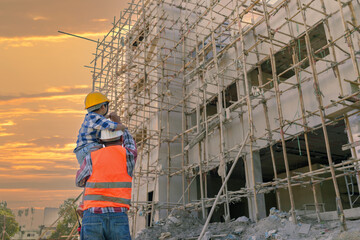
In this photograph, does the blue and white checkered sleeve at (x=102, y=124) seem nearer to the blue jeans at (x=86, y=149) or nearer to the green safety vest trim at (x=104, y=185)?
the blue jeans at (x=86, y=149)

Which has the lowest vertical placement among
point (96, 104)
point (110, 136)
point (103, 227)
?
point (103, 227)

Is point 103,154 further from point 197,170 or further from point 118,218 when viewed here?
point 197,170

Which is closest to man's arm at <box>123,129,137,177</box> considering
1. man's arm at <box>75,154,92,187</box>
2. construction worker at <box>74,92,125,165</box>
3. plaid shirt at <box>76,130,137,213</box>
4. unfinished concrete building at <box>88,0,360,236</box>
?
plaid shirt at <box>76,130,137,213</box>

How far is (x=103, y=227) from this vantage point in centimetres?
219

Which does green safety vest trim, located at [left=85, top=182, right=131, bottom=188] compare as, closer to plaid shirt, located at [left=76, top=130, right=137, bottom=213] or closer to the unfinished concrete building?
plaid shirt, located at [left=76, top=130, right=137, bottom=213]

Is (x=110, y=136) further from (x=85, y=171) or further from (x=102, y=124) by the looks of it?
(x=85, y=171)

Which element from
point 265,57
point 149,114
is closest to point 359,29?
point 265,57

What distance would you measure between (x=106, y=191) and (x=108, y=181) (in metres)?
0.07

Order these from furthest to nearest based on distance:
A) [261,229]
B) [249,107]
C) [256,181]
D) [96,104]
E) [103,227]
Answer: [256,181] → [249,107] → [261,229] → [96,104] → [103,227]

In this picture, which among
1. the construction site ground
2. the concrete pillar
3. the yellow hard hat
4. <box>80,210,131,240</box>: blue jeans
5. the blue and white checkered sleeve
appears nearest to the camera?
<box>80,210,131,240</box>: blue jeans

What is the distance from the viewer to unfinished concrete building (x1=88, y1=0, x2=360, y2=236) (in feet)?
27.0

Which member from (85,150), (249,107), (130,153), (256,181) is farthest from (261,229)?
(85,150)

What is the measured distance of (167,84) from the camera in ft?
Answer: 51.0

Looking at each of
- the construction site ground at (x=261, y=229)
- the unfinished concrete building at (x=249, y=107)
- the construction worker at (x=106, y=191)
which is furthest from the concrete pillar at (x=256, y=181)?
the construction worker at (x=106, y=191)
